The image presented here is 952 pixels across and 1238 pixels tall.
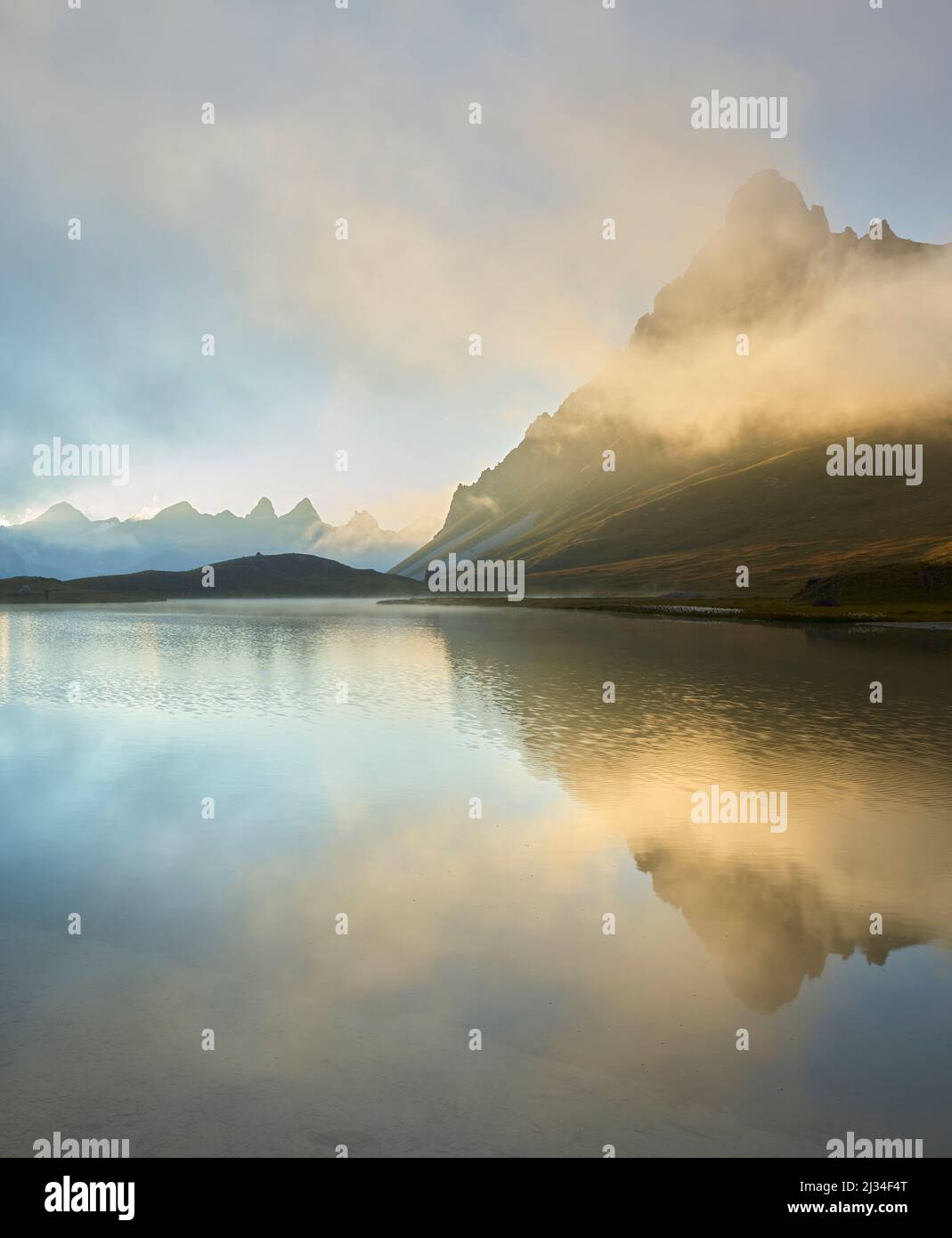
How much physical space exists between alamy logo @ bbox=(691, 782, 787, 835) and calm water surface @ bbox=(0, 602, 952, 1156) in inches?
19.9

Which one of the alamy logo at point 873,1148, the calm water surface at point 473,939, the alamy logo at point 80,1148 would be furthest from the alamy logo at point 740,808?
the alamy logo at point 80,1148

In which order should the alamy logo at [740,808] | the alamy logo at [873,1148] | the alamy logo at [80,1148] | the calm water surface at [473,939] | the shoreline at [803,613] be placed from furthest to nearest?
the shoreline at [803,613], the alamy logo at [740,808], the calm water surface at [473,939], the alamy logo at [873,1148], the alamy logo at [80,1148]

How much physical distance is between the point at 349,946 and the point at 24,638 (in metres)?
88.0

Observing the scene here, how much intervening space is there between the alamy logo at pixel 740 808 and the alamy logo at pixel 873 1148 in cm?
1211

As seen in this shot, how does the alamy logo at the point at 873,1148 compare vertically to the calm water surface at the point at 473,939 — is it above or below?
below

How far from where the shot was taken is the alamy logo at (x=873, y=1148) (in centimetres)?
904

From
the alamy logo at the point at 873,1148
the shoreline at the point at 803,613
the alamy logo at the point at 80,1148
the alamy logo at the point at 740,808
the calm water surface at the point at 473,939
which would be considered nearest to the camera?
the alamy logo at the point at 80,1148
